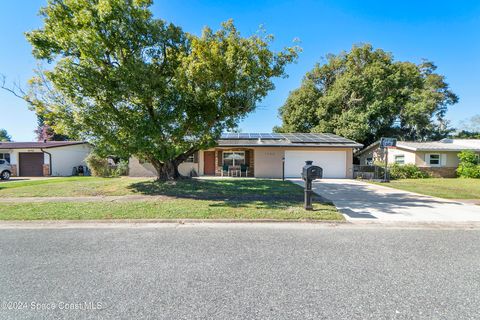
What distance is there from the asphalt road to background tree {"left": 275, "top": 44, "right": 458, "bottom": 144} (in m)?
20.8

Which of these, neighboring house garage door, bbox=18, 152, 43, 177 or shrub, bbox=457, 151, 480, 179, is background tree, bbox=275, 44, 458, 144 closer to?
shrub, bbox=457, 151, 480, 179

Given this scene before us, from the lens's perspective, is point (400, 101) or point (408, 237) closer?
point (408, 237)

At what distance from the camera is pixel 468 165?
58.4ft

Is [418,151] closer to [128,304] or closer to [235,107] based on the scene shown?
[235,107]

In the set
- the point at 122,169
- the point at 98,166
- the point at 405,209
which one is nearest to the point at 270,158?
the point at 405,209

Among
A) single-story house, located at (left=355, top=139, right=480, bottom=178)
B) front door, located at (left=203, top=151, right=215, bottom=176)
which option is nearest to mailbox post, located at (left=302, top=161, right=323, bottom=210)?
front door, located at (left=203, top=151, right=215, bottom=176)

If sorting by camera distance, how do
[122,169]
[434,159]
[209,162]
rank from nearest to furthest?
[122,169], [209,162], [434,159]

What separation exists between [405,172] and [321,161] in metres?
7.08

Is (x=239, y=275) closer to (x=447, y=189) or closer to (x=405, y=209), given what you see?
(x=405, y=209)

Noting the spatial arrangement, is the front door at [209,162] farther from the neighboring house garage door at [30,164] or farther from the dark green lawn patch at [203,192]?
the neighboring house garage door at [30,164]

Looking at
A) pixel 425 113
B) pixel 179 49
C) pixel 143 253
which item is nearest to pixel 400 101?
pixel 425 113

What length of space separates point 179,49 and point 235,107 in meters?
3.54

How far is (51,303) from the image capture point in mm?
2514

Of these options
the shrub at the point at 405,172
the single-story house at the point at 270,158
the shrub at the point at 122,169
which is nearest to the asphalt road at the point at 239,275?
the single-story house at the point at 270,158
